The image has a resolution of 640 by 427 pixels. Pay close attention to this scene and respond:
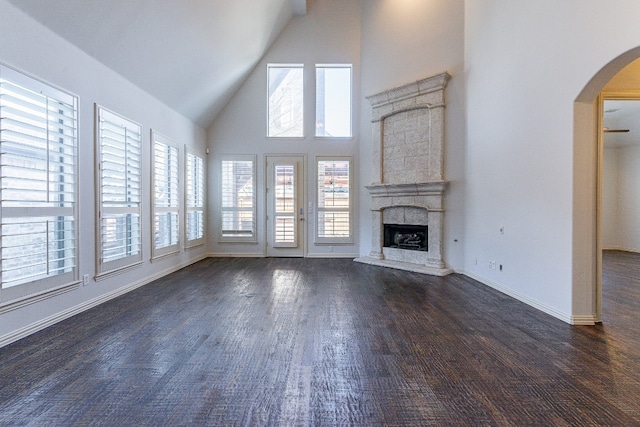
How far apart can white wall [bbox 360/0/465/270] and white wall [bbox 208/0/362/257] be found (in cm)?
28

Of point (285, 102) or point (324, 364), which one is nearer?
point (324, 364)

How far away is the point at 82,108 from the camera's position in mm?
3371

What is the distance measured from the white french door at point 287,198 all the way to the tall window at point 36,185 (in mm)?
4047

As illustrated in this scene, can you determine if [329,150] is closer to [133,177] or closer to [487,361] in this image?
[133,177]

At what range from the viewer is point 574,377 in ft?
6.70

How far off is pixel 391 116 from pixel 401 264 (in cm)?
283

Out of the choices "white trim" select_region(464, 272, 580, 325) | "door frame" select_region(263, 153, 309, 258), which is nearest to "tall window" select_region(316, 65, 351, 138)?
"door frame" select_region(263, 153, 309, 258)

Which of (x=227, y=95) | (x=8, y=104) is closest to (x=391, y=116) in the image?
(x=227, y=95)

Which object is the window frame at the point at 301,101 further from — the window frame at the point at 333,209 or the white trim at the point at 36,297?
the white trim at the point at 36,297

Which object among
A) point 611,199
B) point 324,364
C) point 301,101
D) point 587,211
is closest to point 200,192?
point 301,101

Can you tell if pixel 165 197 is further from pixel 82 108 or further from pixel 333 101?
pixel 333 101

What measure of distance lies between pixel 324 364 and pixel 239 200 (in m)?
5.28

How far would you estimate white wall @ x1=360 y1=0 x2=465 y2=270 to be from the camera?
17.6 feet

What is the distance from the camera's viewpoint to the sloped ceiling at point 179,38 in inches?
123
